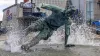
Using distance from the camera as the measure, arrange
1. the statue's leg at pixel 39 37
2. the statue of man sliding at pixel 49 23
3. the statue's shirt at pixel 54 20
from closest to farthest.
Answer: the statue's leg at pixel 39 37 → the statue of man sliding at pixel 49 23 → the statue's shirt at pixel 54 20

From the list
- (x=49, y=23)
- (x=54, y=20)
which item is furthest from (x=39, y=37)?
(x=54, y=20)

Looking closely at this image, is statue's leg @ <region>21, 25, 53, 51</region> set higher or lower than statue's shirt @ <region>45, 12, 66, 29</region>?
lower

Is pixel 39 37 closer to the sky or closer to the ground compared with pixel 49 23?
closer to the ground

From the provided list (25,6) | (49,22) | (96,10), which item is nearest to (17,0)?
(25,6)

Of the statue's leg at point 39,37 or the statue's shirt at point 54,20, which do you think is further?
the statue's shirt at point 54,20

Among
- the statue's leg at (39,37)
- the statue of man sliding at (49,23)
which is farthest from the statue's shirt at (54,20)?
the statue's leg at (39,37)

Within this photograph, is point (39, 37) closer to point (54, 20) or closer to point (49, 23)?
point (49, 23)

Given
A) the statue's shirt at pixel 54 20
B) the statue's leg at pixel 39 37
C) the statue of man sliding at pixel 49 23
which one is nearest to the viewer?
the statue's leg at pixel 39 37

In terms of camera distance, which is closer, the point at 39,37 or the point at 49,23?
the point at 39,37

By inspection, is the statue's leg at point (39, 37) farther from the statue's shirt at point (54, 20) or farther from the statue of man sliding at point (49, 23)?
the statue's shirt at point (54, 20)

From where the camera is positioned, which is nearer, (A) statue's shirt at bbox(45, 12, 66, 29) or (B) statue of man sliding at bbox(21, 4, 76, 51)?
(B) statue of man sliding at bbox(21, 4, 76, 51)

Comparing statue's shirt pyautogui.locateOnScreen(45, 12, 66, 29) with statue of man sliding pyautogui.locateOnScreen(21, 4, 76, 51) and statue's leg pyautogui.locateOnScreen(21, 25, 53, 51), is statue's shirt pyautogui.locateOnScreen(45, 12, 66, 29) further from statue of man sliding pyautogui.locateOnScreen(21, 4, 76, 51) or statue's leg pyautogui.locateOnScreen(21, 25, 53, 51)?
statue's leg pyautogui.locateOnScreen(21, 25, 53, 51)

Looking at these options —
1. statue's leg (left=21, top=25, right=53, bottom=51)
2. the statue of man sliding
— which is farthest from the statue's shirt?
statue's leg (left=21, top=25, right=53, bottom=51)

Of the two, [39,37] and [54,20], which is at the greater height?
[54,20]
